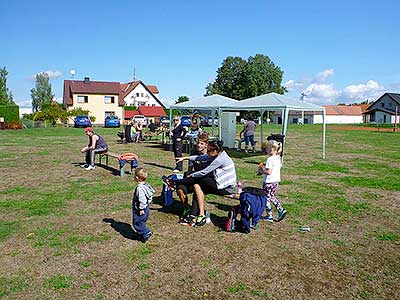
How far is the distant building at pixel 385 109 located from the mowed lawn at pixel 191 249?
78644mm

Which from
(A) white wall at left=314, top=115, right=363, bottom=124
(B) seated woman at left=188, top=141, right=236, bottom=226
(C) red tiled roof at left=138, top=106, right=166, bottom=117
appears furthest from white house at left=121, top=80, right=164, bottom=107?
(B) seated woman at left=188, top=141, right=236, bottom=226

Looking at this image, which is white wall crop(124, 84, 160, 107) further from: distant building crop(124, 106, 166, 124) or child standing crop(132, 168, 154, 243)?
child standing crop(132, 168, 154, 243)

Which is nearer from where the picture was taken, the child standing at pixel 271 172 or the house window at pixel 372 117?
the child standing at pixel 271 172

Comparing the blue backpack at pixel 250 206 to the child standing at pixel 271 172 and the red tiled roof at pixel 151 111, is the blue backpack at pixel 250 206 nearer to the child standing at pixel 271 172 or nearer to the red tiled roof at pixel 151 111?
the child standing at pixel 271 172

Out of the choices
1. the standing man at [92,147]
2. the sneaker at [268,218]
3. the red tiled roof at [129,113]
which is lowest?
the sneaker at [268,218]

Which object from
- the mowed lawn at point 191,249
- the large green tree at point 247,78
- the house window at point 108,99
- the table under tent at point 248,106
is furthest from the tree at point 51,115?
the large green tree at point 247,78

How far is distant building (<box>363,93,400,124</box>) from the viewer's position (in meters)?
78.3

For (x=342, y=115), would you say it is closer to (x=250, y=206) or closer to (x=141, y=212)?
(x=250, y=206)

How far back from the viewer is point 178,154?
12.6 m

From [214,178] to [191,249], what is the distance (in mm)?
1427

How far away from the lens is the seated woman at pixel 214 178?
6.00 meters

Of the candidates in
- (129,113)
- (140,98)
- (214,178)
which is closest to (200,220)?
(214,178)

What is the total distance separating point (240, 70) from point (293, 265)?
79149 mm

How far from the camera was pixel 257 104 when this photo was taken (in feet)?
48.9
